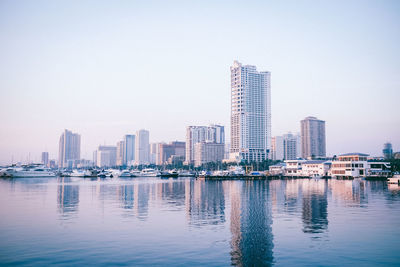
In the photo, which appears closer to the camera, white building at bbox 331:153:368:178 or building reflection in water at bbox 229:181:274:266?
building reflection in water at bbox 229:181:274:266

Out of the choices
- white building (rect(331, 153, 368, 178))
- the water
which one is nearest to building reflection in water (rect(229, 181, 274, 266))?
the water

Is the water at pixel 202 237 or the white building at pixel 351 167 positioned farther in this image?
the white building at pixel 351 167

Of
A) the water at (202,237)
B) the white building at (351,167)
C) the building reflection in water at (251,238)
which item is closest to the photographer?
the building reflection in water at (251,238)

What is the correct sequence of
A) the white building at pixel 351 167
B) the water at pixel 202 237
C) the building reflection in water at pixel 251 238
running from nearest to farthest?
the building reflection in water at pixel 251 238
the water at pixel 202 237
the white building at pixel 351 167

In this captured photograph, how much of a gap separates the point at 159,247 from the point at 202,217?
15.7 m

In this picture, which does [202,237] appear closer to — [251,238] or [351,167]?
Answer: [251,238]

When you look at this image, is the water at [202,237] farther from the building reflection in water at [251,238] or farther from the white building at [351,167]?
the white building at [351,167]

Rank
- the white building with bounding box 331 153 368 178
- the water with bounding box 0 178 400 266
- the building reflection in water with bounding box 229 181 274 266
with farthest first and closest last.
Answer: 1. the white building with bounding box 331 153 368 178
2. the water with bounding box 0 178 400 266
3. the building reflection in water with bounding box 229 181 274 266

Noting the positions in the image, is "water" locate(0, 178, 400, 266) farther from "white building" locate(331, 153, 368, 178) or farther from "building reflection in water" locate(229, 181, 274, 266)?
"white building" locate(331, 153, 368, 178)

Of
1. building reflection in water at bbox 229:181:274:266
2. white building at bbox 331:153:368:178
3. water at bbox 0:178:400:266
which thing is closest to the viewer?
building reflection in water at bbox 229:181:274:266

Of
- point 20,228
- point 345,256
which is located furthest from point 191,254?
point 20,228

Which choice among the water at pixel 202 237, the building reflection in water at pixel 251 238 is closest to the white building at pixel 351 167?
the water at pixel 202 237

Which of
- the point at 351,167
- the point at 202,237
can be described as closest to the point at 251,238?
the point at 202,237

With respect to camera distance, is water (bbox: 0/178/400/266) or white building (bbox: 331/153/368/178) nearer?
water (bbox: 0/178/400/266)
